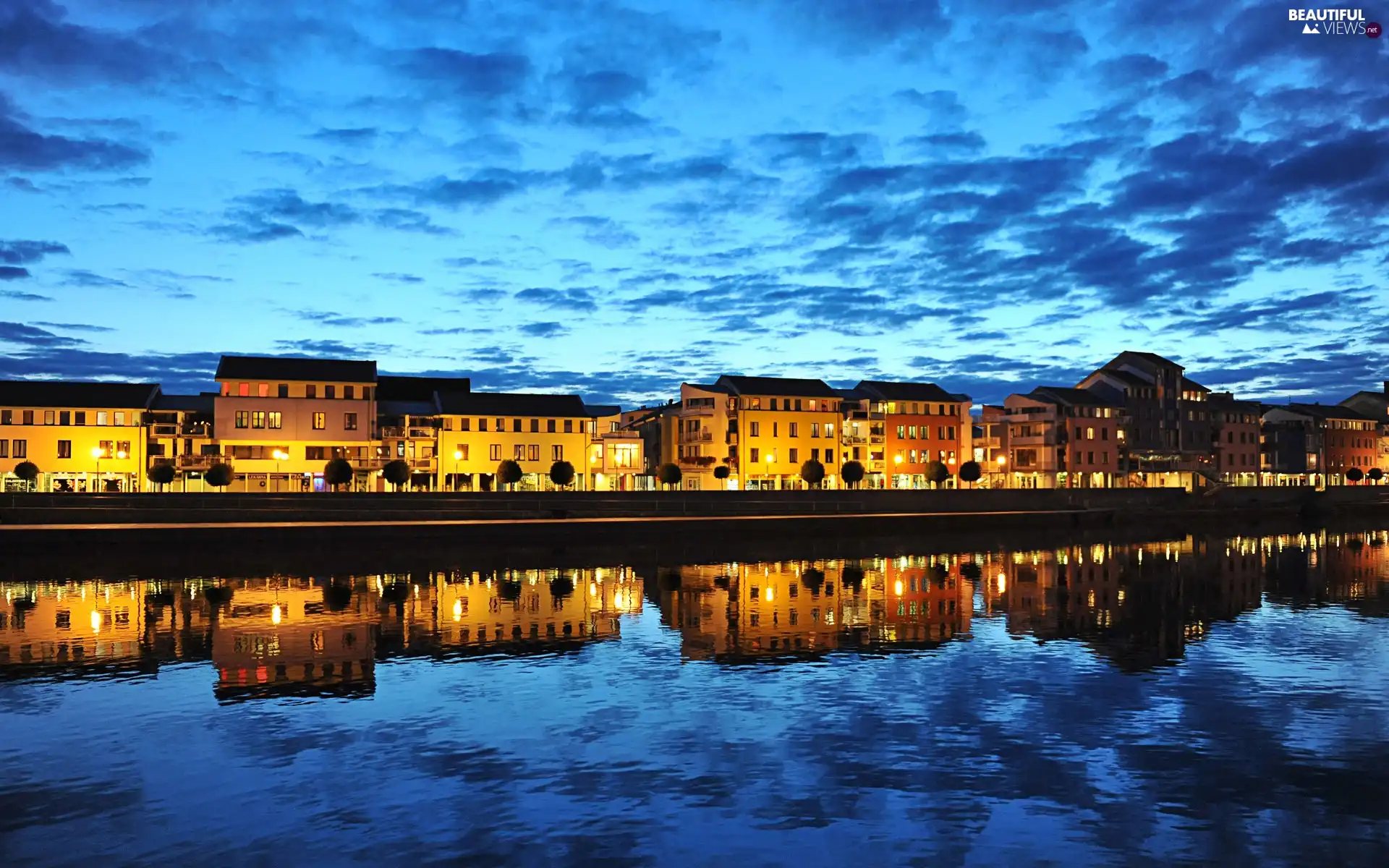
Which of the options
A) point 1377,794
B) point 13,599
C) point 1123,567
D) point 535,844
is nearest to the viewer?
point 535,844

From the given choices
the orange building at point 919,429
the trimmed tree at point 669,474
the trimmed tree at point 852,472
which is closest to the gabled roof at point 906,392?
the orange building at point 919,429

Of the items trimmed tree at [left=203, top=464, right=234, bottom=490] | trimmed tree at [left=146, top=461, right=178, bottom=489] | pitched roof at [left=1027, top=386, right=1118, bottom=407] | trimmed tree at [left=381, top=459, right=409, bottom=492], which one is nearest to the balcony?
trimmed tree at [left=381, top=459, right=409, bottom=492]

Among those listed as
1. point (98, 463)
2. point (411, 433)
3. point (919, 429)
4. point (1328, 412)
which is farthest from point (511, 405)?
point (1328, 412)

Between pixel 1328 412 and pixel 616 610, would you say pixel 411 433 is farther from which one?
pixel 1328 412

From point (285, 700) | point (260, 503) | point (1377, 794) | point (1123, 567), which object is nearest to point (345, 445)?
point (260, 503)

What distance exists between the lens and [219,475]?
77875 millimetres

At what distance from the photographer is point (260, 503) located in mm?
64562

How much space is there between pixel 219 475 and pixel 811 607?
53884mm

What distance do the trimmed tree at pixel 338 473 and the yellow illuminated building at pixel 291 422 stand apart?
769 centimetres

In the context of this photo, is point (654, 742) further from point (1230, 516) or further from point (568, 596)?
point (1230, 516)

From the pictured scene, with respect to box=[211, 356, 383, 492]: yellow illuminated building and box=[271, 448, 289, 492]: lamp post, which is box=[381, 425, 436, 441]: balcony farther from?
box=[271, 448, 289, 492]: lamp post

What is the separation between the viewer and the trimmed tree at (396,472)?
8194 centimetres

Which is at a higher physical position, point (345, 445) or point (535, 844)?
point (345, 445)

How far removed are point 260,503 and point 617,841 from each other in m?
55.2
